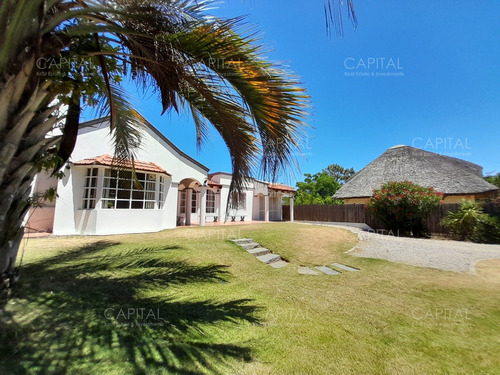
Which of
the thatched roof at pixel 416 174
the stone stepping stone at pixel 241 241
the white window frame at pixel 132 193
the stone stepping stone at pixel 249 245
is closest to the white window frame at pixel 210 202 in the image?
the white window frame at pixel 132 193

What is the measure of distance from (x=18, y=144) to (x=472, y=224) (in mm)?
19002

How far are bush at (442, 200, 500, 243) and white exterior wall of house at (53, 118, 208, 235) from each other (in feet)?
56.7

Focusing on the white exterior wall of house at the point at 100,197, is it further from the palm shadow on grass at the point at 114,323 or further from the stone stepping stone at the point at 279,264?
the stone stepping stone at the point at 279,264

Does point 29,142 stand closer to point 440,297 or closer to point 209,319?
point 209,319

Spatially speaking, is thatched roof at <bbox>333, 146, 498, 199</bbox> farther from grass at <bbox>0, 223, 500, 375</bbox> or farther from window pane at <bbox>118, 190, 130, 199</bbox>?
window pane at <bbox>118, 190, 130, 199</bbox>

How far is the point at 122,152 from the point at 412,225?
17.5 m

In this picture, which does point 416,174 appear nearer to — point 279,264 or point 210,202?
point 210,202

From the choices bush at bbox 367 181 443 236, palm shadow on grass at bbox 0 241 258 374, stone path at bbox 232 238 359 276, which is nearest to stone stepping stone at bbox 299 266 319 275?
stone path at bbox 232 238 359 276

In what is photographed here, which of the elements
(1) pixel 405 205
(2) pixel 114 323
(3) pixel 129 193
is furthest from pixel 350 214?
(2) pixel 114 323

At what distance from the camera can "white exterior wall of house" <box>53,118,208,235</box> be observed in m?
10.7

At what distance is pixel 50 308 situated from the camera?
3.32 m

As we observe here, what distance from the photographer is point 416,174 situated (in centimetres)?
2270

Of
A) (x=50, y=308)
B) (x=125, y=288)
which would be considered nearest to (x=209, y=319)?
(x=125, y=288)

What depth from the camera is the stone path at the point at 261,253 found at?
724 centimetres
